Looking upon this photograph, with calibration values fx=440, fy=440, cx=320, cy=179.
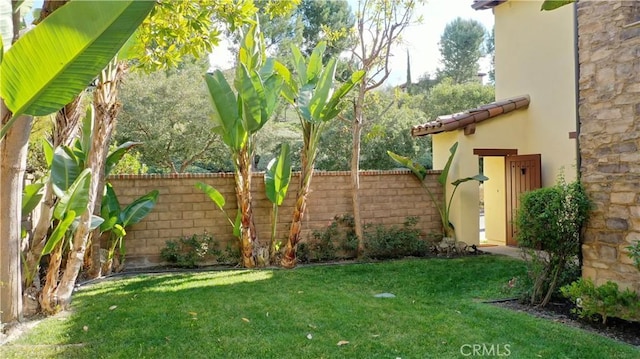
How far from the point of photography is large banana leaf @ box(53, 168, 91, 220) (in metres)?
4.70

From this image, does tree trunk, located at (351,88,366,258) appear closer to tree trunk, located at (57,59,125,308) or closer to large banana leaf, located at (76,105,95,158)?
tree trunk, located at (57,59,125,308)

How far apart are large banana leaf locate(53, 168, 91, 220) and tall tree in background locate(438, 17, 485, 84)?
27.9m

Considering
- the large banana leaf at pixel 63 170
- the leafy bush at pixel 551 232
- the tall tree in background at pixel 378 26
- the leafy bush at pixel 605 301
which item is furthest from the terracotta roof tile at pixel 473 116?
the large banana leaf at pixel 63 170

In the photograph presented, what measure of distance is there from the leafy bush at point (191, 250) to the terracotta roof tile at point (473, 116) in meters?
5.40

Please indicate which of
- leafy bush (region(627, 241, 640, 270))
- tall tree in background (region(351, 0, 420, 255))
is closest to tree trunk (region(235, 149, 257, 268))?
tall tree in background (region(351, 0, 420, 255))

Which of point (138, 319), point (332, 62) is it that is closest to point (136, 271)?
point (138, 319)

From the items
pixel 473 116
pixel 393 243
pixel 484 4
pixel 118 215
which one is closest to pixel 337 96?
pixel 393 243

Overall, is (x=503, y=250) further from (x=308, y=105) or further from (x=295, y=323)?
(x=295, y=323)

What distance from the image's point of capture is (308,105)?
7816 millimetres

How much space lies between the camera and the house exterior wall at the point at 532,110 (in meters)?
9.27

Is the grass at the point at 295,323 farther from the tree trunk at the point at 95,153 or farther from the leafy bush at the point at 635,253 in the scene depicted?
the leafy bush at the point at 635,253

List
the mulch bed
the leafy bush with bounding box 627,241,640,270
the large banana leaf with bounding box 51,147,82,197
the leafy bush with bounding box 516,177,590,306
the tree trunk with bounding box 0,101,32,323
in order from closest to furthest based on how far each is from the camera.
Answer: the tree trunk with bounding box 0,101,32,323 < the leafy bush with bounding box 627,241,640,270 < the mulch bed < the large banana leaf with bounding box 51,147,82,197 < the leafy bush with bounding box 516,177,590,306

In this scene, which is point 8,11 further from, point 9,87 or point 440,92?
point 440,92
